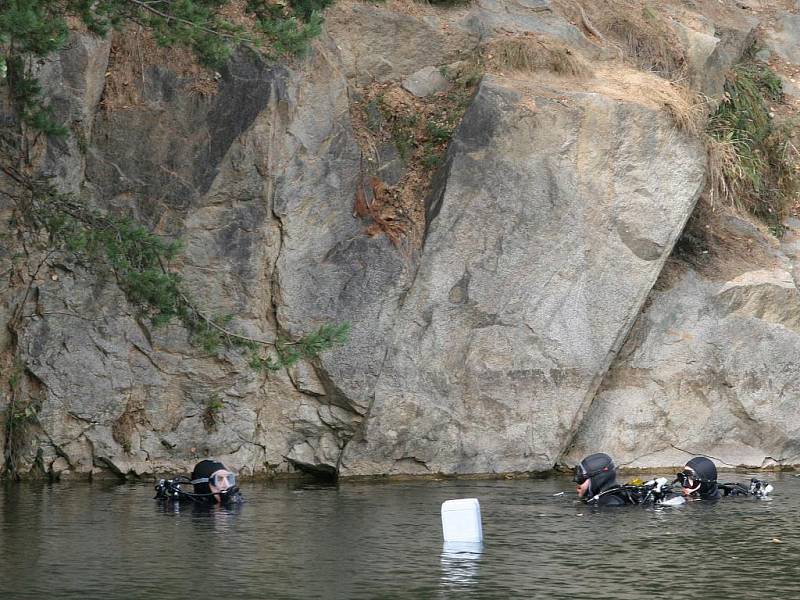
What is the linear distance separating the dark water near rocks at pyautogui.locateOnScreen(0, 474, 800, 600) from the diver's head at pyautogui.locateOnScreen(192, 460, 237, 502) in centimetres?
37

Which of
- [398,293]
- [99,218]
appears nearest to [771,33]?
[398,293]

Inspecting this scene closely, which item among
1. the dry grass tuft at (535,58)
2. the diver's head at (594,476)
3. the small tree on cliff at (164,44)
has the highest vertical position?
the dry grass tuft at (535,58)

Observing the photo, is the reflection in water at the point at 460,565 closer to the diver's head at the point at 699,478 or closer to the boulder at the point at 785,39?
the diver's head at the point at 699,478

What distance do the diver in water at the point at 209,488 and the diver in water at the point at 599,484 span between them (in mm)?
4721

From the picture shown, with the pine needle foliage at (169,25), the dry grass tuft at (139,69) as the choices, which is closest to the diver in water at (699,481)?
the pine needle foliage at (169,25)

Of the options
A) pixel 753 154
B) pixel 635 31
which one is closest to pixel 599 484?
pixel 753 154

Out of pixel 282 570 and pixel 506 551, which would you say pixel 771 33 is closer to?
pixel 506 551

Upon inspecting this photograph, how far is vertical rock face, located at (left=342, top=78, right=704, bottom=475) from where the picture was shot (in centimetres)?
2066

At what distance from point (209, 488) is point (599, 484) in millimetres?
5332

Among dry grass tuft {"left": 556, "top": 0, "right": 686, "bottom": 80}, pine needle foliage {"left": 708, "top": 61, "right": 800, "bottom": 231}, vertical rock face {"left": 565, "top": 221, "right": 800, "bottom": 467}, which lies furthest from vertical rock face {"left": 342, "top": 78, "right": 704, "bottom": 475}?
dry grass tuft {"left": 556, "top": 0, "right": 686, "bottom": 80}

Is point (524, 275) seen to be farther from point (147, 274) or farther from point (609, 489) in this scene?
point (147, 274)

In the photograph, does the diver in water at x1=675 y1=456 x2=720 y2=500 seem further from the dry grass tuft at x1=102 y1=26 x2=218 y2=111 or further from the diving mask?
the dry grass tuft at x1=102 y1=26 x2=218 y2=111

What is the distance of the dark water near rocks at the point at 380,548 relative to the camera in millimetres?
11195

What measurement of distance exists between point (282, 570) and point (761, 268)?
45.4 ft
